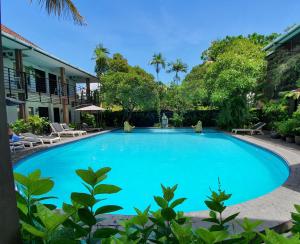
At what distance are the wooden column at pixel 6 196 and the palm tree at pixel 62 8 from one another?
24.0 feet

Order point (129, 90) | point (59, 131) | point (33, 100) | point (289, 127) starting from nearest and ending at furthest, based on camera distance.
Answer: point (289, 127), point (59, 131), point (33, 100), point (129, 90)

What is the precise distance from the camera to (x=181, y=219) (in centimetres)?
112

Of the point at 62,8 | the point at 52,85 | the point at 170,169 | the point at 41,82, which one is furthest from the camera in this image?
the point at 52,85

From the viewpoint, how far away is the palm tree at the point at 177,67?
4053cm

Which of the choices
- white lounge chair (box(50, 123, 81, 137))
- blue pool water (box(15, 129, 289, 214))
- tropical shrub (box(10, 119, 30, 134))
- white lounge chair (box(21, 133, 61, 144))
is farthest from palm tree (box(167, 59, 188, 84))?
white lounge chair (box(21, 133, 61, 144))

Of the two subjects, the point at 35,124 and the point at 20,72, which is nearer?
the point at 20,72

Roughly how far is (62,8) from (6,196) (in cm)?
816

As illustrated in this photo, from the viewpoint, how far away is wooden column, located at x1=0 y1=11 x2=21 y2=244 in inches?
27.1

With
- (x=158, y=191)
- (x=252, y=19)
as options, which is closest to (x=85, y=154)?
(x=158, y=191)

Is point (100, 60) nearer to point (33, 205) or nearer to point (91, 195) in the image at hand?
point (33, 205)

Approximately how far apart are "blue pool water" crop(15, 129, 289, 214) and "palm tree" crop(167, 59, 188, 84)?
29.3 meters

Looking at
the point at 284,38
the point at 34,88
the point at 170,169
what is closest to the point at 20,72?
the point at 34,88

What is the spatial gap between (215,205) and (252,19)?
20414mm

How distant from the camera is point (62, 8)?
24.3 ft
